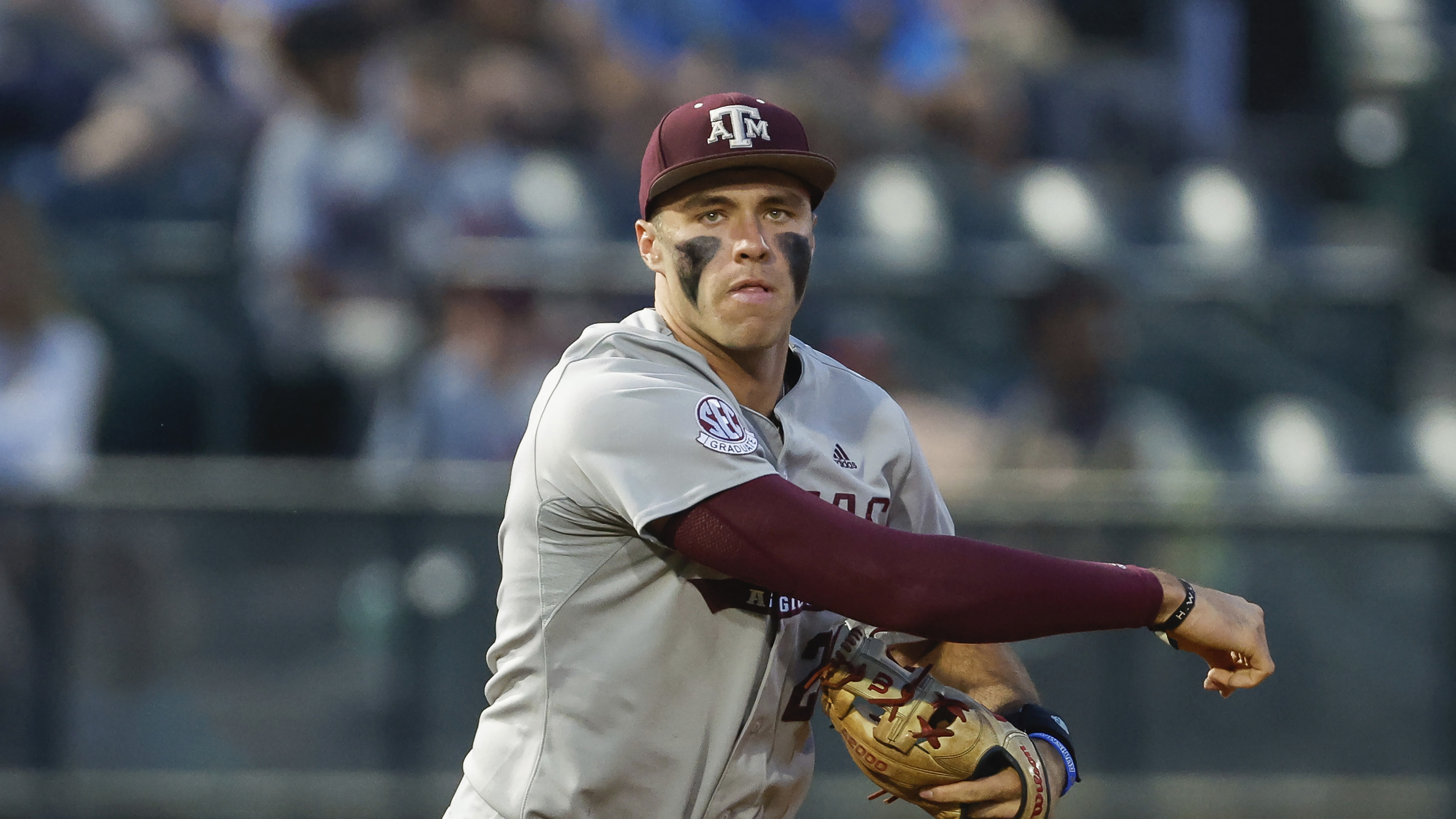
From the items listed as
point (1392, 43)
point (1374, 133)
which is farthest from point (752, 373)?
point (1392, 43)

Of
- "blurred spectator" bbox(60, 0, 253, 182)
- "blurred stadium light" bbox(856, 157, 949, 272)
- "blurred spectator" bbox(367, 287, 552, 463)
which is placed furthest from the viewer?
"blurred stadium light" bbox(856, 157, 949, 272)

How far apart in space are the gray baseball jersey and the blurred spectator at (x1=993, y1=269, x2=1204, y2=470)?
13.8ft

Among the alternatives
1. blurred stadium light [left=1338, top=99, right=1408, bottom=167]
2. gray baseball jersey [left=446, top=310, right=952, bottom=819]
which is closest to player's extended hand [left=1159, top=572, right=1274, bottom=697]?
gray baseball jersey [left=446, top=310, right=952, bottom=819]

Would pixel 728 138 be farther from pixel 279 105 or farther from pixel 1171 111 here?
pixel 1171 111

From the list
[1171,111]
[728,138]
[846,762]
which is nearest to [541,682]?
[728,138]

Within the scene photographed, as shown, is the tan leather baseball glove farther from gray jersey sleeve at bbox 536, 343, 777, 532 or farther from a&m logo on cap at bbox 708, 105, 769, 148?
a&m logo on cap at bbox 708, 105, 769, 148

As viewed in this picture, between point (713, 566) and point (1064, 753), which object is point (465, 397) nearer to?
point (1064, 753)

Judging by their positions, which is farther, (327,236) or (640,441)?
(327,236)

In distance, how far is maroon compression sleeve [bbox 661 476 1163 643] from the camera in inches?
95.4

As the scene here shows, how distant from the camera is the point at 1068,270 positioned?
23.9ft

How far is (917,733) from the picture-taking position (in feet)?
8.79

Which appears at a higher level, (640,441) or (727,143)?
(727,143)

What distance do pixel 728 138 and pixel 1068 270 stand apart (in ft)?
16.0

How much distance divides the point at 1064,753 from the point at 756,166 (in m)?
1.16
